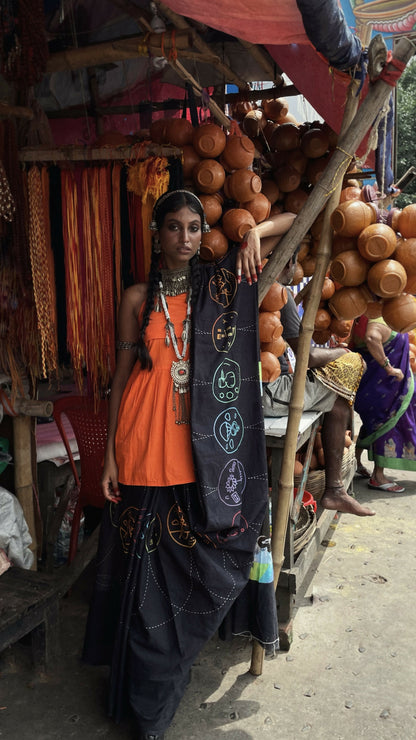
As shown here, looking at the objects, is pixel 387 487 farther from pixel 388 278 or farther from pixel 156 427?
pixel 156 427

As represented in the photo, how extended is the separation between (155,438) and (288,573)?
122cm

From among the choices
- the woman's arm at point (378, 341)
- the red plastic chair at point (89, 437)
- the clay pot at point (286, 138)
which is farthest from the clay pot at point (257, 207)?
the woman's arm at point (378, 341)

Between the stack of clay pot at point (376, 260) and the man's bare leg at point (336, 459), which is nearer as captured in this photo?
the stack of clay pot at point (376, 260)

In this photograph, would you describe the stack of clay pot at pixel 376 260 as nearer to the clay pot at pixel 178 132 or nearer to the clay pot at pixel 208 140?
the clay pot at pixel 208 140

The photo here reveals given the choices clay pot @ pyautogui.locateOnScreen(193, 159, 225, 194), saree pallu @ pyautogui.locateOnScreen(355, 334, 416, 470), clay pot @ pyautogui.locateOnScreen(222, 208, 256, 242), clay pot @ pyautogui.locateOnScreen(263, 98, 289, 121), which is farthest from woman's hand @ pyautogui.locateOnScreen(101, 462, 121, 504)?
saree pallu @ pyautogui.locateOnScreen(355, 334, 416, 470)

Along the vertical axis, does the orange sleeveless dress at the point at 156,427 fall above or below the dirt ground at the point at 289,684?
above

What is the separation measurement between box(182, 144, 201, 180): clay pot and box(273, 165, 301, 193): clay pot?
725 millimetres

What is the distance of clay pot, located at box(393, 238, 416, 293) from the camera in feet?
6.80

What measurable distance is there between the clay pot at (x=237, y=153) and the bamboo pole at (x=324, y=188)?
37 cm

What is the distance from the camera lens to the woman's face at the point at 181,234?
6.84 feet

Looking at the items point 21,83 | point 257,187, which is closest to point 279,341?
point 257,187

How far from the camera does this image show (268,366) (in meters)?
2.41

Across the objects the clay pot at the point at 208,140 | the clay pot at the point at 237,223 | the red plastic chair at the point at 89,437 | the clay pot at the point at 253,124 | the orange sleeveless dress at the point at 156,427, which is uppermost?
the clay pot at the point at 253,124

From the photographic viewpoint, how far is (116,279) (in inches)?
98.7
